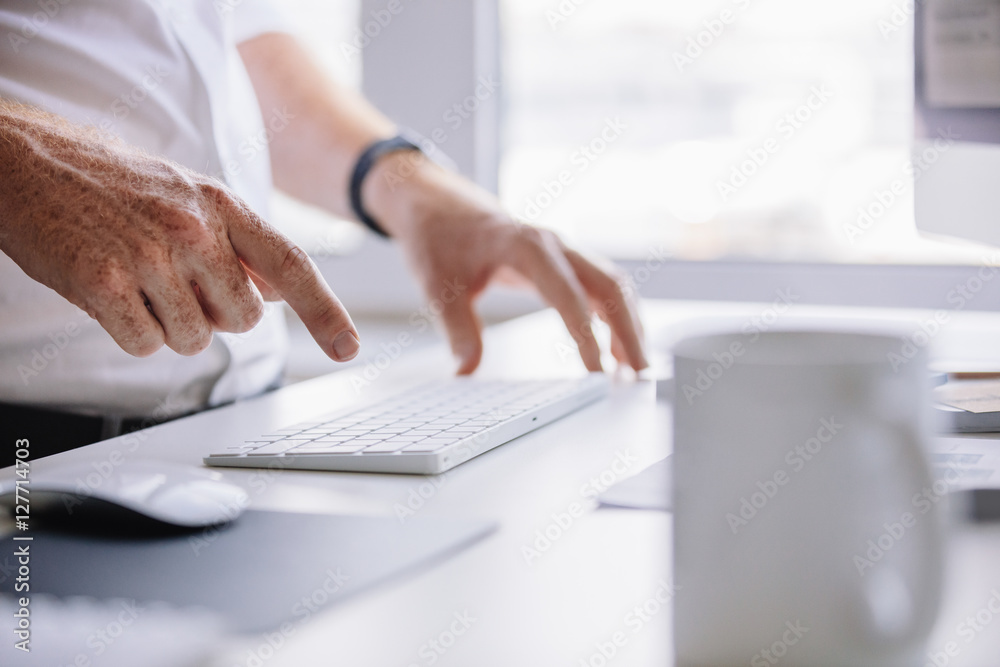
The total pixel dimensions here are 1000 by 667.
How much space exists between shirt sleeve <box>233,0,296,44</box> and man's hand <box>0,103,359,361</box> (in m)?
0.57

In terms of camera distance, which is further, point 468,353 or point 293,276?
point 468,353

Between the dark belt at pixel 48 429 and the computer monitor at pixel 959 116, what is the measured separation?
0.69 metres

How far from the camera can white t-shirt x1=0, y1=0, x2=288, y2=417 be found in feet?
2.41

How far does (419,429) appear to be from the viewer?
613 millimetres

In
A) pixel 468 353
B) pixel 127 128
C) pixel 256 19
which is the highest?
pixel 256 19

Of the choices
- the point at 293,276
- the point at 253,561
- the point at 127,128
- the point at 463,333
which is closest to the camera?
the point at 253,561

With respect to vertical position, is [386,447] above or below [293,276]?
below

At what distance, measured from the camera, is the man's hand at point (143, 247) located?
0.49m

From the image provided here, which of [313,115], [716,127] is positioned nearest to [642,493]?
[313,115]

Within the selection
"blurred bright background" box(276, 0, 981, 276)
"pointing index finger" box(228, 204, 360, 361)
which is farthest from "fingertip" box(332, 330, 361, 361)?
"blurred bright background" box(276, 0, 981, 276)

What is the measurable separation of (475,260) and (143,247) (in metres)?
0.48

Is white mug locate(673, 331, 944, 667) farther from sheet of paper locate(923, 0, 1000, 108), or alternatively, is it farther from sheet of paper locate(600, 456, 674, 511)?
sheet of paper locate(923, 0, 1000, 108)

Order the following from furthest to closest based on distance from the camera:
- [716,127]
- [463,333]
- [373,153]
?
[716,127] → [373,153] → [463,333]

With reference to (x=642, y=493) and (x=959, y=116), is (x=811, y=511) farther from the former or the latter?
(x=959, y=116)
